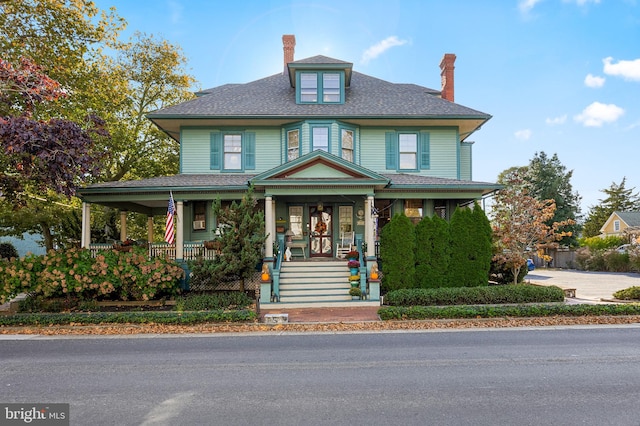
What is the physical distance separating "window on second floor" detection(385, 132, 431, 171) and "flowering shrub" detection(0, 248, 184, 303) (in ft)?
34.5

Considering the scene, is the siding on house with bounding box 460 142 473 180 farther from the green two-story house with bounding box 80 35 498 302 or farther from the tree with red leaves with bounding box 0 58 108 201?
the tree with red leaves with bounding box 0 58 108 201

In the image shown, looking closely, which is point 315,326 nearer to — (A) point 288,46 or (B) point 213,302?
(B) point 213,302

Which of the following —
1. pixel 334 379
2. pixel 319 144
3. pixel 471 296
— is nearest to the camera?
pixel 334 379

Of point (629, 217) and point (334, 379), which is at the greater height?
point (629, 217)

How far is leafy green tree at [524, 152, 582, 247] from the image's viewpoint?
37875mm

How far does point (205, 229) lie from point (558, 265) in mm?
33186

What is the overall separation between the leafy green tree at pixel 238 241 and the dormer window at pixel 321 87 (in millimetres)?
7135

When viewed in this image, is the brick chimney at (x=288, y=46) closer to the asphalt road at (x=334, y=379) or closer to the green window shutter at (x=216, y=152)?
the green window shutter at (x=216, y=152)

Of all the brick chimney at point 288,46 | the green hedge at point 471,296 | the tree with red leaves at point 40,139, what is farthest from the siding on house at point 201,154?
the green hedge at point 471,296

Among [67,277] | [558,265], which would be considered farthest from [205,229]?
[558,265]

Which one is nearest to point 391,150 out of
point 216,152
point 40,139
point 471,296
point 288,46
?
point 471,296

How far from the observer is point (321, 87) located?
19.0 meters

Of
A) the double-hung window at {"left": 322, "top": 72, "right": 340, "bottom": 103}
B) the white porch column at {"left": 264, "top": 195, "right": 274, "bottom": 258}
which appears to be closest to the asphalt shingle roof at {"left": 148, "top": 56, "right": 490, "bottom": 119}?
the double-hung window at {"left": 322, "top": 72, "right": 340, "bottom": 103}

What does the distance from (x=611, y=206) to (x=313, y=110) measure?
2204 inches
